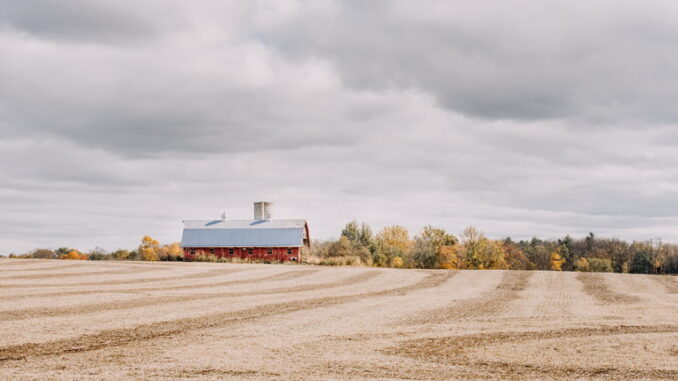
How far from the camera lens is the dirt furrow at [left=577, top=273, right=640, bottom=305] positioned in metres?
30.9

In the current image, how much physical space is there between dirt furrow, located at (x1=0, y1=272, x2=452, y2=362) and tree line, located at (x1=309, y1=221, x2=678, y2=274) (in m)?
59.6

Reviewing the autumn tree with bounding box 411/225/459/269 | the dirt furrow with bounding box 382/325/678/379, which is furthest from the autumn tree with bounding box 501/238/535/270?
the dirt furrow with bounding box 382/325/678/379

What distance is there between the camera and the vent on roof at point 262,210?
299 ft

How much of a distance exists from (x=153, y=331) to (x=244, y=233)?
A: 69.1 m

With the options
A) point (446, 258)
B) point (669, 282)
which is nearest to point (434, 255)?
point (446, 258)

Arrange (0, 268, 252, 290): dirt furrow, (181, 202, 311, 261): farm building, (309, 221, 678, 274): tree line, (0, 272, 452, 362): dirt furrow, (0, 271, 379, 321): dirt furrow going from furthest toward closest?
(309, 221, 678, 274): tree line, (181, 202, 311, 261): farm building, (0, 268, 252, 290): dirt furrow, (0, 271, 379, 321): dirt furrow, (0, 272, 452, 362): dirt furrow

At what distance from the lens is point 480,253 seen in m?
111

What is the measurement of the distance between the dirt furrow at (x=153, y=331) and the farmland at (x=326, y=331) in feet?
0.16

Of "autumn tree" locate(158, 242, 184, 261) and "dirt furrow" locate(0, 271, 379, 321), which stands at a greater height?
"autumn tree" locate(158, 242, 184, 261)

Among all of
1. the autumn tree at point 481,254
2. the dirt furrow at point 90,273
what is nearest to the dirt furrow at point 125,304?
the dirt furrow at point 90,273

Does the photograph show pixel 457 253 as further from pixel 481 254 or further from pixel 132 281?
pixel 132 281

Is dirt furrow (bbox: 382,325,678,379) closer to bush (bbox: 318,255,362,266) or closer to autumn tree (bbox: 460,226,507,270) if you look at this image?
bush (bbox: 318,255,362,266)

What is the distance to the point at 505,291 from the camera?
35.4m

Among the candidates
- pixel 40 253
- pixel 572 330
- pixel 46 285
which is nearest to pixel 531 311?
pixel 572 330
